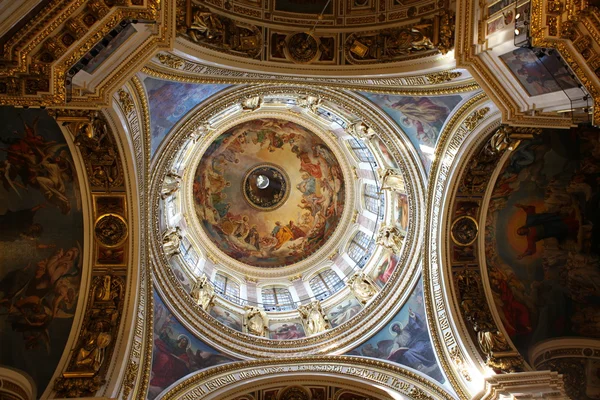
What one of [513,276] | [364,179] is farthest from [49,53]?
[364,179]

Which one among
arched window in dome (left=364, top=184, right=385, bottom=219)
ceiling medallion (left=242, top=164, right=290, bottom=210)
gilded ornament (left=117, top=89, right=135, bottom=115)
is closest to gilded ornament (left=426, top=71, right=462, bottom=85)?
gilded ornament (left=117, top=89, right=135, bottom=115)

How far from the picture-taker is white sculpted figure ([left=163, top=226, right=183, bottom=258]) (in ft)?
56.1

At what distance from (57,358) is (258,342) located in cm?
640

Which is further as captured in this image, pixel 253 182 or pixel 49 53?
pixel 253 182

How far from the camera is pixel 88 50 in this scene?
841cm

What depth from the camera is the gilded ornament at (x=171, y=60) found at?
10.8 metres

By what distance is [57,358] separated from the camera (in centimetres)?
→ 1253

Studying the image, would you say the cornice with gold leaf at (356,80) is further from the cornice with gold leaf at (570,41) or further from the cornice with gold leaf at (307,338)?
the cornice with gold leaf at (570,41)

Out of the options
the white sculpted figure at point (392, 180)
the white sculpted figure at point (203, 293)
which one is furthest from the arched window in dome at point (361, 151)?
the white sculpted figure at point (203, 293)

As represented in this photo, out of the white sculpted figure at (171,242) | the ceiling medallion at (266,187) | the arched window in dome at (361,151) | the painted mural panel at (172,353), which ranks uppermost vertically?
the ceiling medallion at (266,187)

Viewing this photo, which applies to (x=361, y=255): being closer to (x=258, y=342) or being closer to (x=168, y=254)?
(x=258, y=342)

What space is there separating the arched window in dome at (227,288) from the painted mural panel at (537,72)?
13629 mm

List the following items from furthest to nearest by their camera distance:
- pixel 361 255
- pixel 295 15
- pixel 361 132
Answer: pixel 361 255 → pixel 361 132 → pixel 295 15

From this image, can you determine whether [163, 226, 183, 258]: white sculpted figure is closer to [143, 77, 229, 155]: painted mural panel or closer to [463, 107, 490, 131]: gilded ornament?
[143, 77, 229, 155]: painted mural panel
